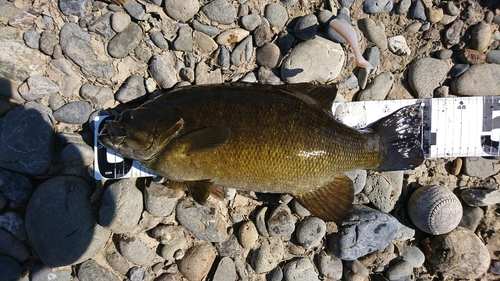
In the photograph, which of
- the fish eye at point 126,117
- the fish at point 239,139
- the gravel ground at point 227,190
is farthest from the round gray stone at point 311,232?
the fish eye at point 126,117

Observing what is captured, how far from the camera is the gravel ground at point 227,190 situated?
11.1 feet

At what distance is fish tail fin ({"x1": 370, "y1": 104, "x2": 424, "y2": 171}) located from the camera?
3365mm

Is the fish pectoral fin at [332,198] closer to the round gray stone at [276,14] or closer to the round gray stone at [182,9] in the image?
the round gray stone at [276,14]

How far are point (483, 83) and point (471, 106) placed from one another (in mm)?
320

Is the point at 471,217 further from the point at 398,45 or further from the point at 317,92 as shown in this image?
the point at 317,92

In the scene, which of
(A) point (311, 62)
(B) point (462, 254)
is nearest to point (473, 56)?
(A) point (311, 62)

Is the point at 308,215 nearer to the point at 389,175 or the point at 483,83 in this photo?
the point at 389,175

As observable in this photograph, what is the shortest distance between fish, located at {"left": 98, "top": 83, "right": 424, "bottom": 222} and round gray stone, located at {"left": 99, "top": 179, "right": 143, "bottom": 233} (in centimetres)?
53

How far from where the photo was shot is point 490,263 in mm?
3830

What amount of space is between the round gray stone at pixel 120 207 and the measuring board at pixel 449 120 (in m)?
2.47

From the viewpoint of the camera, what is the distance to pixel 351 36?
3.50m

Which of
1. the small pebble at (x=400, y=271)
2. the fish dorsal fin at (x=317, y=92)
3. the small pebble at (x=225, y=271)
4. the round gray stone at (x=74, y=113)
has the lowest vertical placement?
the small pebble at (x=400, y=271)

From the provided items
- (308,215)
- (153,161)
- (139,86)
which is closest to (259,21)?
(139,86)

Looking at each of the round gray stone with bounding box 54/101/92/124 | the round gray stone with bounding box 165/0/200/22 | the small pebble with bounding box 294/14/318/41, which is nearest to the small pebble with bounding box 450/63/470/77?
the small pebble with bounding box 294/14/318/41
